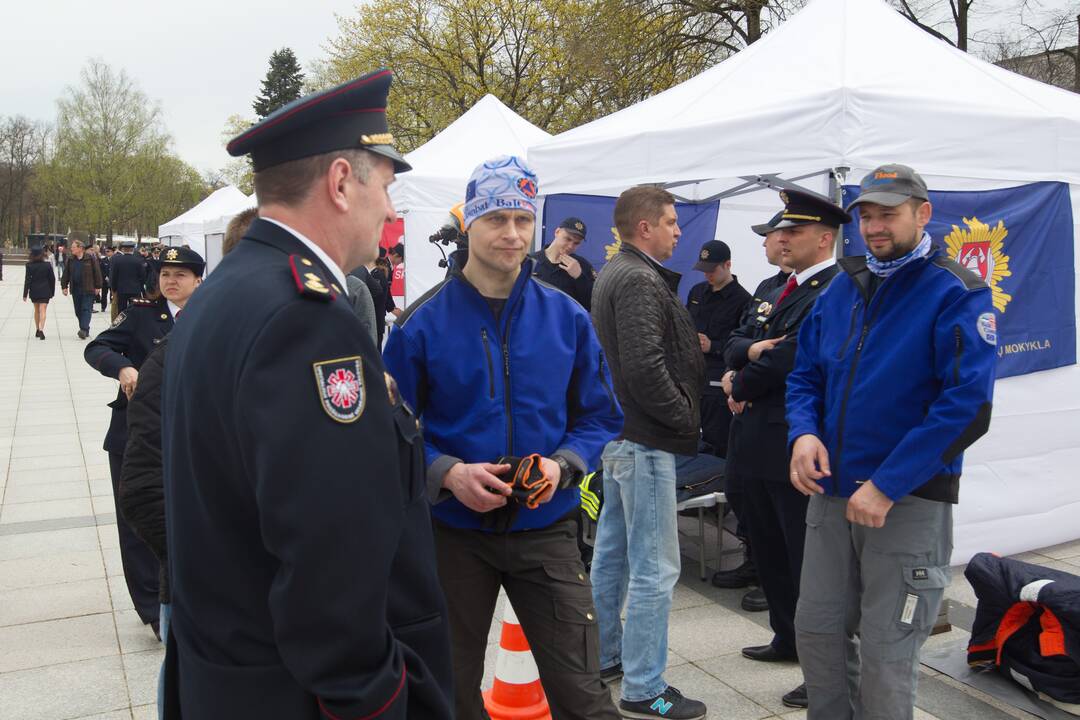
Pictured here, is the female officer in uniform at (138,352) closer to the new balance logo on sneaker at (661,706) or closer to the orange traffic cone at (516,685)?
the orange traffic cone at (516,685)

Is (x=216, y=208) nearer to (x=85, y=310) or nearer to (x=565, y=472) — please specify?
(x=85, y=310)

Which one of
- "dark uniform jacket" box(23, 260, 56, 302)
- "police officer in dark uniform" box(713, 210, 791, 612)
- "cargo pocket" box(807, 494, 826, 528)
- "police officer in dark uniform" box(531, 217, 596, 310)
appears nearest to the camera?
"cargo pocket" box(807, 494, 826, 528)

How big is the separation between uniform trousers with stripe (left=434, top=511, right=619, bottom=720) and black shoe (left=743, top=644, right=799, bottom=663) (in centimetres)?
169

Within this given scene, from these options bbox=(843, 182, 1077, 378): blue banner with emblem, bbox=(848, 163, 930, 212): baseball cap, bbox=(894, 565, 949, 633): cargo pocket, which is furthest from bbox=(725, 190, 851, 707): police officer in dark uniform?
bbox=(843, 182, 1077, 378): blue banner with emblem

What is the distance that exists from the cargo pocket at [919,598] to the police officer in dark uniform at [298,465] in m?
1.75

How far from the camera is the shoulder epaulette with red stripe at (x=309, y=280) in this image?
1.32m

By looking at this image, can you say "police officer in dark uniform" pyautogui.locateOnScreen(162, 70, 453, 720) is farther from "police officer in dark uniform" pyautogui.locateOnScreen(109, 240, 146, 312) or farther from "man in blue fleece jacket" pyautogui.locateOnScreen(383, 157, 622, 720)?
"police officer in dark uniform" pyautogui.locateOnScreen(109, 240, 146, 312)

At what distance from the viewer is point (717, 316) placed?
606 centimetres

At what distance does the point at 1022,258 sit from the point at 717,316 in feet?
6.02

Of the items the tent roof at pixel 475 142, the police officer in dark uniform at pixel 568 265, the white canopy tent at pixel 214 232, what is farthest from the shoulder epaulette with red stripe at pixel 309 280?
the white canopy tent at pixel 214 232

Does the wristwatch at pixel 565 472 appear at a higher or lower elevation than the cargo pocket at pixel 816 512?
higher

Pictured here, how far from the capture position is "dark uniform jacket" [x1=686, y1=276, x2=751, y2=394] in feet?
19.2

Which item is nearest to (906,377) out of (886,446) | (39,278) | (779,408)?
(886,446)

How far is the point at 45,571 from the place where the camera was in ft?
17.0
